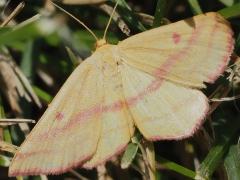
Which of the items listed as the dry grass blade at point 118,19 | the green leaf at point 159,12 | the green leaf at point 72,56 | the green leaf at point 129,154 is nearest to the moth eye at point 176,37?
the green leaf at point 159,12

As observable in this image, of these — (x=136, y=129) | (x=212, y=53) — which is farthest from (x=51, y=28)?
(x=136, y=129)

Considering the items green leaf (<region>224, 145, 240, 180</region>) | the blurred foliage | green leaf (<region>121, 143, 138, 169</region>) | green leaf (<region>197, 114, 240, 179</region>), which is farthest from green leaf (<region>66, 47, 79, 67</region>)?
green leaf (<region>224, 145, 240, 180</region>)

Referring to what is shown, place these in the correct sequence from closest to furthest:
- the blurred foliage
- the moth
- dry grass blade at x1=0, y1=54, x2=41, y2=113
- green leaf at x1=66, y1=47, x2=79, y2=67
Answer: the moth → the blurred foliage → green leaf at x1=66, y1=47, x2=79, y2=67 → dry grass blade at x1=0, y1=54, x2=41, y2=113

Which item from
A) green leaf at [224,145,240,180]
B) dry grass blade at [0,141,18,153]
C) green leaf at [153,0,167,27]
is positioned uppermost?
green leaf at [153,0,167,27]

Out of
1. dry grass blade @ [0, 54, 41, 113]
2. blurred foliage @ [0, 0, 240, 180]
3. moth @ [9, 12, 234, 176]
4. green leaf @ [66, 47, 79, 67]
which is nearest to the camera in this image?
moth @ [9, 12, 234, 176]

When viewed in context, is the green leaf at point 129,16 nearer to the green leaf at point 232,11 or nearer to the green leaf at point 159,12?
the green leaf at point 159,12

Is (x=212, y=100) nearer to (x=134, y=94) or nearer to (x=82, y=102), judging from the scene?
(x=134, y=94)

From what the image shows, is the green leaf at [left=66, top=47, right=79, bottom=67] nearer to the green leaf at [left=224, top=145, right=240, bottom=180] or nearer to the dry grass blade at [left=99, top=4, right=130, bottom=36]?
the dry grass blade at [left=99, top=4, right=130, bottom=36]

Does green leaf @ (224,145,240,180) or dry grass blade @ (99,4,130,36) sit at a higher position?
dry grass blade @ (99,4,130,36)
